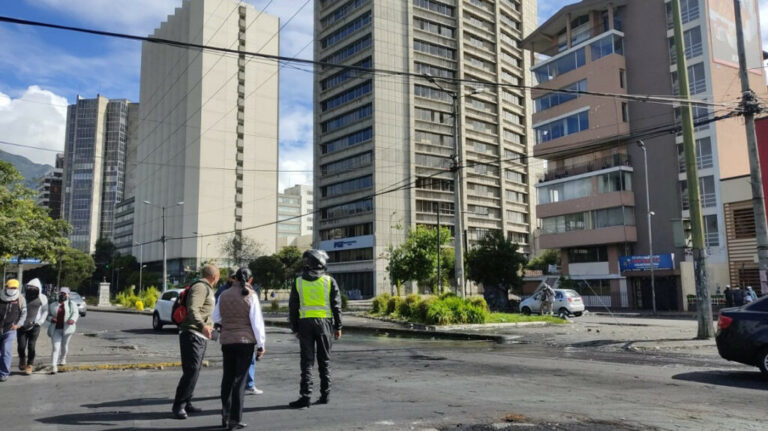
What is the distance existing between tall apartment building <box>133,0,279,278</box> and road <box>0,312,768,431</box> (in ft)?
266

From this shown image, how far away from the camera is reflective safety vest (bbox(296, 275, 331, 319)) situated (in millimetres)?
6777

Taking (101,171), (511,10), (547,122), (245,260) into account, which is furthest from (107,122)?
(547,122)

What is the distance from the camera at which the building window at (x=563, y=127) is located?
4753 cm

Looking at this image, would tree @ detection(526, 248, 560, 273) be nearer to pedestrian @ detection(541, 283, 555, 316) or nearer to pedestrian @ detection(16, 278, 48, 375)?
pedestrian @ detection(541, 283, 555, 316)

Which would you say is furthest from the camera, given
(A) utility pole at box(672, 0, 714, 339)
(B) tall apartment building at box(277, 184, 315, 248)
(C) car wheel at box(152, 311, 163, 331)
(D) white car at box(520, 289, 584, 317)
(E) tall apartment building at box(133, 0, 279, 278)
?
(B) tall apartment building at box(277, 184, 315, 248)

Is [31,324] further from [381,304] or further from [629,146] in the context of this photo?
[629,146]

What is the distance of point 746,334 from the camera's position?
9117 millimetres

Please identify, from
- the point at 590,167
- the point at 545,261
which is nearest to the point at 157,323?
the point at 590,167

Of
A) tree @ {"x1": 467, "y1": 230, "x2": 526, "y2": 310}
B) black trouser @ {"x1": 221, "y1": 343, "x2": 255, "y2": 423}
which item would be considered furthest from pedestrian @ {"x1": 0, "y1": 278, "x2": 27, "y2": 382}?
tree @ {"x1": 467, "y1": 230, "x2": 526, "y2": 310}

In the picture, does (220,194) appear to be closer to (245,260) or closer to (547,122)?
(245,260)

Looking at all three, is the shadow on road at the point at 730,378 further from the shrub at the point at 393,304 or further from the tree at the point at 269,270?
the tree at the point at 269,270

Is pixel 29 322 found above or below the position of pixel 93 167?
below

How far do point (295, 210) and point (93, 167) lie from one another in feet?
180

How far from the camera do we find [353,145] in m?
72.6
